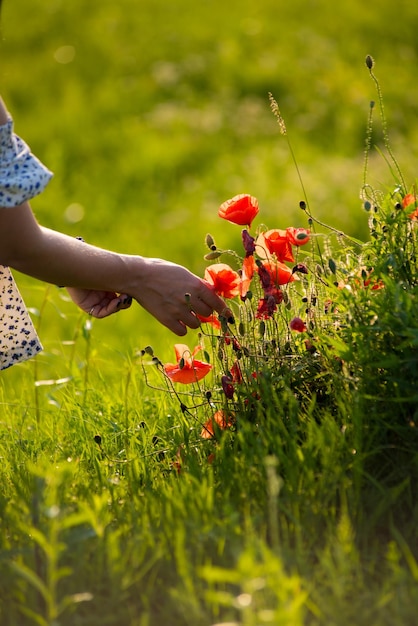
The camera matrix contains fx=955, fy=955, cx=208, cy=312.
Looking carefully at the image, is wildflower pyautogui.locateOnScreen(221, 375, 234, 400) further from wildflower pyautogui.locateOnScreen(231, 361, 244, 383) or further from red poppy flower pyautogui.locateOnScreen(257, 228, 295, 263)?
red poppy flower pyautogui.locateOnScreen(257, 228, 295, 263)

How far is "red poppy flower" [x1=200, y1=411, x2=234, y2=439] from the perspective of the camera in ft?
8.80

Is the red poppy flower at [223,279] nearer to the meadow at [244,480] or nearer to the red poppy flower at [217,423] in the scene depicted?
the meadow at [244,480]

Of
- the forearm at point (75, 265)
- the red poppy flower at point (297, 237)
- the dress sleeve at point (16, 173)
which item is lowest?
the forearm at point (75, 265)

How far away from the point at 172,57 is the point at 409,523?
9014 mm

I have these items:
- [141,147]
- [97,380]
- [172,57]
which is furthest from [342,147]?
[97,380]

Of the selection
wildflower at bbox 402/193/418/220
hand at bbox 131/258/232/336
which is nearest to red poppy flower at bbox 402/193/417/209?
wildflower at bbox 402/193/418/220

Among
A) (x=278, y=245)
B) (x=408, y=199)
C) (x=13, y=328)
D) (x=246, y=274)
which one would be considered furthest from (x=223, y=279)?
(x=13, y=328)

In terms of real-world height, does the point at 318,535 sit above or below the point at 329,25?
above

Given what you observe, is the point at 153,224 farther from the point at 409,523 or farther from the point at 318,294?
the point at 409,523

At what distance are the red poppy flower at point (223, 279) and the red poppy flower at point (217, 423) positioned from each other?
35 cm

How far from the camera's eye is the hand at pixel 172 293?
2.71 meters

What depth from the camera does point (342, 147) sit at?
8.43m

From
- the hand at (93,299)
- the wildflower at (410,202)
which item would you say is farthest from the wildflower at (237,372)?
the wildflower at (410,202)

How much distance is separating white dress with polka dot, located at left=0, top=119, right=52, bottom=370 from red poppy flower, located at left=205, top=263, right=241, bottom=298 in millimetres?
534
